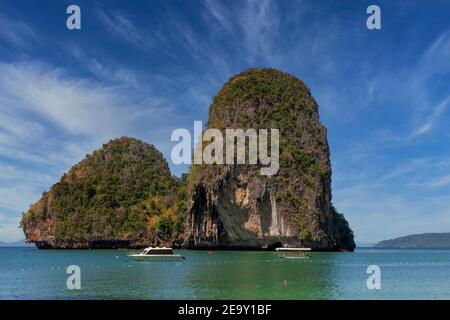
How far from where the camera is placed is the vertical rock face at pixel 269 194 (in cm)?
8688

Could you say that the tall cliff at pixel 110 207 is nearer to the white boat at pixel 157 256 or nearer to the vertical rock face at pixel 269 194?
the vertical rock face at pixel 269 194

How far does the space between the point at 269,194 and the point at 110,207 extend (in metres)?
39.5

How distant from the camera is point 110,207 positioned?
10988 centimetres

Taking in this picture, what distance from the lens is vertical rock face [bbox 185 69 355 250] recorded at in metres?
86.9

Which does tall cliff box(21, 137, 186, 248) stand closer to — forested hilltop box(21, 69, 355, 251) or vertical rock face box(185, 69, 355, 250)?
forested hilltop box(21, 69, 355, 251)

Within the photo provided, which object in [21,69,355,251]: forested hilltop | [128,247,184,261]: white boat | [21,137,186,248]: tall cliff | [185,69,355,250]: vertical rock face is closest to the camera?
[128,247,184,261]: white boat

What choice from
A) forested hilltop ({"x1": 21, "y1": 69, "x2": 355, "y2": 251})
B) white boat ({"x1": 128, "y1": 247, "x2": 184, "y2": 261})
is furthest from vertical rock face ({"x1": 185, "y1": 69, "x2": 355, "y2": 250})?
white boat ({"x1": 128, "y1": 247, "x2": 184, "y2": 261})

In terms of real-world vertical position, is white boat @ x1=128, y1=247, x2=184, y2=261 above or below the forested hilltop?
below

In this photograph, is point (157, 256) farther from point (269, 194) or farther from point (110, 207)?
point (110, 207)

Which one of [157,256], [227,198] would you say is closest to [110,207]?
[227,198]

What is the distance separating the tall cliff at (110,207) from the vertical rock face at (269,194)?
1402 cm

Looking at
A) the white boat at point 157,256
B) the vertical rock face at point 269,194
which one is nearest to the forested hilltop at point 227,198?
the vertical rock face at point 269,194

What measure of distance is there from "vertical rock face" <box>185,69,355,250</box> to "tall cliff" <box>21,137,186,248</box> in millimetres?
14024

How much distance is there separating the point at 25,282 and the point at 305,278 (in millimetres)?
18084
